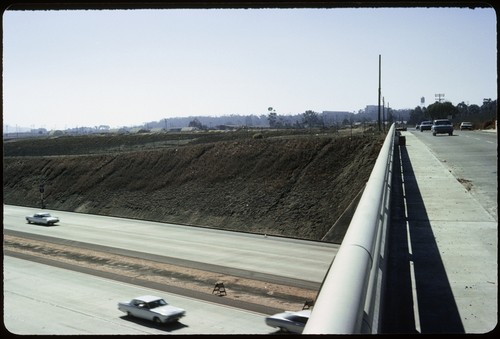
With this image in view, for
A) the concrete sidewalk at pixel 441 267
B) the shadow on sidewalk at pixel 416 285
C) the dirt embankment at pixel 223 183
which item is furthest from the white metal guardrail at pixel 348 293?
the dirt embankment at pixel 223 183

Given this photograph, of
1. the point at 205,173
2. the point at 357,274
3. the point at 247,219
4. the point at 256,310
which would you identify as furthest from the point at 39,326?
the point at 205,173

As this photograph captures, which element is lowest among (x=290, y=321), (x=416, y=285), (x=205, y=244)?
(x=205, y=244)

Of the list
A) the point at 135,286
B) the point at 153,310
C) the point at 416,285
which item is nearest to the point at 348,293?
the point at 416,285

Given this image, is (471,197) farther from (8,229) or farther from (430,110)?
(430,110)

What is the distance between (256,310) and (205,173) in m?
35.7

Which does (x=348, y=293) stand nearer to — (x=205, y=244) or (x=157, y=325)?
(x=157, y=325)

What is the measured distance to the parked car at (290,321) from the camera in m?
13.7

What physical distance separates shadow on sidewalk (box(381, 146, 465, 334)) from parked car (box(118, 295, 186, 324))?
1188 cm

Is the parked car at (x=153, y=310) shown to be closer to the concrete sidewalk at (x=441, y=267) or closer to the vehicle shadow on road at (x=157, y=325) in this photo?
the vehicle shadow on road at (x=157, y=325)

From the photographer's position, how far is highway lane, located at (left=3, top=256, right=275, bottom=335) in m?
16.2

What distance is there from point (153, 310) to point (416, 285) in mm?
14456

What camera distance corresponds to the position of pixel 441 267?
13.8 ft

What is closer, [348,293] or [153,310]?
[348,293]

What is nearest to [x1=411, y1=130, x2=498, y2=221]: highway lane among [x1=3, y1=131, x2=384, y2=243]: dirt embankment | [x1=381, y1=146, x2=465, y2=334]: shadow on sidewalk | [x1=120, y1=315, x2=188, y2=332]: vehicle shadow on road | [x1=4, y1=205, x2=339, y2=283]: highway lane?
[x1=381, y1=146, x2=465, y2=334]: shadow on sidewalk
